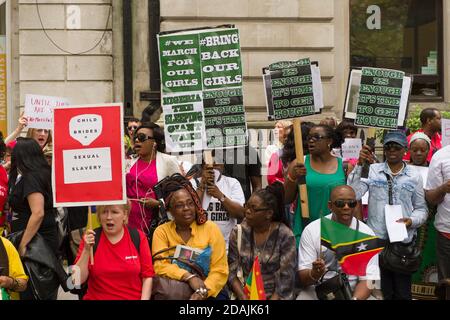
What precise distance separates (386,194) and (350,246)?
4.63 ft

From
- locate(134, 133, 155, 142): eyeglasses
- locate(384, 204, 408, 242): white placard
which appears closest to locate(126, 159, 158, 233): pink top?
locate(134, 133, 155, 142): eyeglasses

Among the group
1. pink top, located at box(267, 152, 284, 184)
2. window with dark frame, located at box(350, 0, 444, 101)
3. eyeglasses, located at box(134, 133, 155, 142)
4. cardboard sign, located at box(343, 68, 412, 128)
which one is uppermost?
window with dark frame, located at box(350, 0, 444, 101)

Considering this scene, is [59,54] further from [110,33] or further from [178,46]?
[178,46]

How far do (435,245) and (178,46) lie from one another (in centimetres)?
314

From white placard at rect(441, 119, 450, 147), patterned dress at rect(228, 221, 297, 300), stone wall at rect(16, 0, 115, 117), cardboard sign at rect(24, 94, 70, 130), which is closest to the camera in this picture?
patterned dress at rect(228, 221, 297, 300)

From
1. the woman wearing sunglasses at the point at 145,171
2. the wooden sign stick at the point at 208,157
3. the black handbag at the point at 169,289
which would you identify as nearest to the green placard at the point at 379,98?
the wooden sign stick at the point at 208,157

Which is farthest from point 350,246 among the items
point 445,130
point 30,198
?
point 30,198

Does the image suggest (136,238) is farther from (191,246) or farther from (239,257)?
(239,257)

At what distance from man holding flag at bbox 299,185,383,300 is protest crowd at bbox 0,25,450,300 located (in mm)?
11

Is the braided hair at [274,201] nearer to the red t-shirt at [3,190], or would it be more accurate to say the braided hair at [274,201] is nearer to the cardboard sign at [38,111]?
the red t-shirt at [3,190]

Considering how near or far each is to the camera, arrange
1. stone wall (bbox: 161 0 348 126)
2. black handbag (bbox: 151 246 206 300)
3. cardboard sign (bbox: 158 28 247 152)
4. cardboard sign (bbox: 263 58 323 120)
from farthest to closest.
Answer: stone wall (bbox: 161 0 348 126) → cardboard sign (bbox: 263 58 323 120) → cardboard sign (bbox: 158 28 247 152) → black handbag (bbox: 151 246 206 300)

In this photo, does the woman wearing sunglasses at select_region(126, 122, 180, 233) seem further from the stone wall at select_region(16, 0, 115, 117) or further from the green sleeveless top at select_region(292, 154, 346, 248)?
the stone wall at select_region(16, 0, 115, 117)

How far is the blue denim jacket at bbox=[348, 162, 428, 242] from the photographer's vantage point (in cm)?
891

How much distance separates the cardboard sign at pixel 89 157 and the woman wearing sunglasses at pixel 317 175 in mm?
1906
